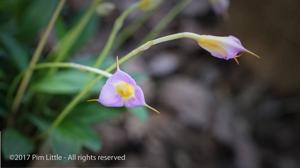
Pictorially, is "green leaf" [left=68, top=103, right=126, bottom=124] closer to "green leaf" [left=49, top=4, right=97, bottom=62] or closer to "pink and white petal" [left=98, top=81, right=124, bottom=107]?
"green leaf" [left=49, top=4, right=97, bottom=62]

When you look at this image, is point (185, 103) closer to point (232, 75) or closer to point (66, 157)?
point (232, 75)

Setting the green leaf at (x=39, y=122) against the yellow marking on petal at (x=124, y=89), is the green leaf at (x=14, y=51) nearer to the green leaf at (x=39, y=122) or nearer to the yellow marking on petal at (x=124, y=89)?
the green leaf at (x=39, y=122)

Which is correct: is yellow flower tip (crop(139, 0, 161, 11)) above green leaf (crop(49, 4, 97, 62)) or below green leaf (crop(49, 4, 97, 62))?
below

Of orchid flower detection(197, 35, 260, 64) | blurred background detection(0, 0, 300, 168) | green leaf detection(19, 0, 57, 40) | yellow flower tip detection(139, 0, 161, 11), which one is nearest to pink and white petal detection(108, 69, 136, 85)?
orchid flower detection(197, 35, 260, 64)

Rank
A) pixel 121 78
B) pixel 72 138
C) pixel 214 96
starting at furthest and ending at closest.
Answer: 1. pixel 214 96
2. pixel 72 138
3. pixel 121 78

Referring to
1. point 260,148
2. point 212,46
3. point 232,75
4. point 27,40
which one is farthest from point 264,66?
point 212,46

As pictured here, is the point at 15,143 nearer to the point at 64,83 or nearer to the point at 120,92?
the point at 64,83

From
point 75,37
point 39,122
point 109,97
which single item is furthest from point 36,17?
point 109,97
